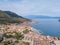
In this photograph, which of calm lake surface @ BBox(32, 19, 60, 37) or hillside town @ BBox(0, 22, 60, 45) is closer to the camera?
hillside town @ BBox(0, 22, 60, 45)

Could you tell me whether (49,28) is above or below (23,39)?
above

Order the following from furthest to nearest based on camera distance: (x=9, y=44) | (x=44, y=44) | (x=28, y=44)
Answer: (x=44, y=44) < (x=28, y=44) < (x=9, y=44)

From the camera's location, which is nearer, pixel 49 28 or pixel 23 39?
pixel 23 39

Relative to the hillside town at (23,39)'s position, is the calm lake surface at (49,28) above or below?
above

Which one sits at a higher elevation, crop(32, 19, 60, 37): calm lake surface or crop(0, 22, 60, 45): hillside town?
crop(32, 19, 60, 37): calm lake surface

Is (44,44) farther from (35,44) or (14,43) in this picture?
(14,43)

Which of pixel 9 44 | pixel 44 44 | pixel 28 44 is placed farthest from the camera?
pixel 44 44

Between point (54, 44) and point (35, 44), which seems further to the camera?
point (54, 44)

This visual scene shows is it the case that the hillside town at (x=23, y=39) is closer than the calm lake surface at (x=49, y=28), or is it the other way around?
the hillside town at (x=23, y=39)

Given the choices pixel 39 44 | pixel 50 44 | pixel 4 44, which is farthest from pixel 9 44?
pixel 50 44
